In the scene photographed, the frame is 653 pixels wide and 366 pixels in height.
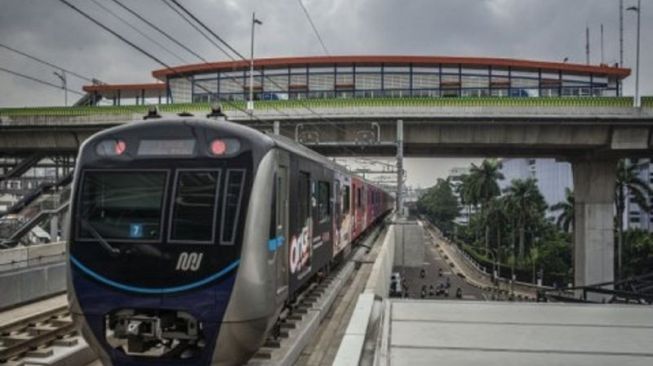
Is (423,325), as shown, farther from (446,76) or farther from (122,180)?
(446,76)

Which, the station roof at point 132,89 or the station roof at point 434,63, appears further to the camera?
the station roof at point 132,89

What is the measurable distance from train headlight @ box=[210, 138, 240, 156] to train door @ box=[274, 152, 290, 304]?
725 millimetres

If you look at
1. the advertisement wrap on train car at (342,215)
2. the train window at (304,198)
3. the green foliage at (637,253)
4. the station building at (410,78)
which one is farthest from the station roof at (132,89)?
the train window at (304,198)

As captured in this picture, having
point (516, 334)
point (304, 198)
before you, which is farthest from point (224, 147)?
point (516, 334)

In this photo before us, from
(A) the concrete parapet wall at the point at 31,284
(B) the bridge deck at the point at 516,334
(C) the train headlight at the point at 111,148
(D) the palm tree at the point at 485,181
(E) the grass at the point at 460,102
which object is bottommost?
(A) the concrete parapet wall at the point at 31,284

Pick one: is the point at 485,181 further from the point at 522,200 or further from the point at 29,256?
the point at 29,256

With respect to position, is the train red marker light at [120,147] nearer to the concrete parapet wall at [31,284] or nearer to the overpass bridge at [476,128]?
the concrete parapet wall at [31,284]

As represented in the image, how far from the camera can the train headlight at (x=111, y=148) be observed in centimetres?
696

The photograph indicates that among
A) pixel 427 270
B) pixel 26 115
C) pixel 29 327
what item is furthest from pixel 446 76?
pixel 29 327

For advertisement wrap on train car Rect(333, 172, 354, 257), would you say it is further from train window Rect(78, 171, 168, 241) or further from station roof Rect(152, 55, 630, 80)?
station roof Rect(152, 55, 630, 80)

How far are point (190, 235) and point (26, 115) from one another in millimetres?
29679

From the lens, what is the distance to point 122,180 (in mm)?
6848

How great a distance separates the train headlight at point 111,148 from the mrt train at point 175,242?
1cm

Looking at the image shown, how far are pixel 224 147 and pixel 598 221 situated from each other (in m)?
28.2
